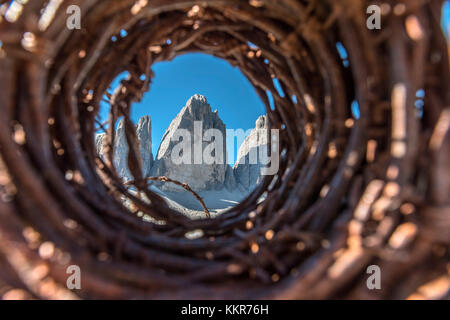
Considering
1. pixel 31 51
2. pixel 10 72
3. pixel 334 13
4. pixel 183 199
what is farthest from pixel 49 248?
pixel 183 199

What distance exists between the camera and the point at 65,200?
165cm

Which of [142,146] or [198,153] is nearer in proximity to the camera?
[198,153]

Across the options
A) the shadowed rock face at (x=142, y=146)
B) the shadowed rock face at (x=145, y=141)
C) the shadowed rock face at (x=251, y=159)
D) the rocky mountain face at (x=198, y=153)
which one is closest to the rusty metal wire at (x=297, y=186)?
the rocky mountain face at (x=198, y=153)

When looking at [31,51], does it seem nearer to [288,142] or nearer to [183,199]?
[288,142]

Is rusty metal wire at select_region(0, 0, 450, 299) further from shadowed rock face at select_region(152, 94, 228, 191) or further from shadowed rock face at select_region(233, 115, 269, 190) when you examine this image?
shadowed rock face at select_region(233, 115, 269, 190)

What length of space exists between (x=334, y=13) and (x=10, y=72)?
7.30 feet

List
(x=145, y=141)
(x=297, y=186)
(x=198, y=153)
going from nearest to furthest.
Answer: (x=297, y=186) → (x=198, y=153) → (x=145, y=141)

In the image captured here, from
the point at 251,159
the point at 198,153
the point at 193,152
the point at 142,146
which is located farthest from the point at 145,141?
the point at 251,159

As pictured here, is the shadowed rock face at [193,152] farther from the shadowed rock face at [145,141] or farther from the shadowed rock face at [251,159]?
the shadowed rock face at [251,159]

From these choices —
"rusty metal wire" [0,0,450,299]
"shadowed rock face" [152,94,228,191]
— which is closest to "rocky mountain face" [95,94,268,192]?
"shadowed rock face" [152,94,228,191]

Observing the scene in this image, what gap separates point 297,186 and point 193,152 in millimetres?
28431

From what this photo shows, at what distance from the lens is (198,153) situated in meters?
30.0

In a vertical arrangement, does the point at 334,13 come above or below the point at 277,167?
above

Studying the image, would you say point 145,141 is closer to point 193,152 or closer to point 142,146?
point 142,146
